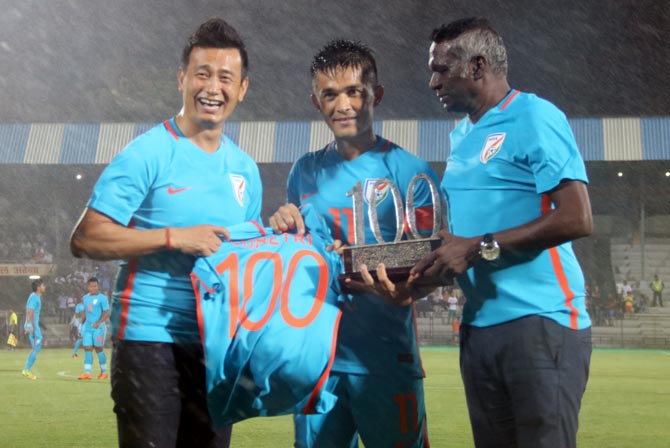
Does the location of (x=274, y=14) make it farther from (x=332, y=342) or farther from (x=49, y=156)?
(x=332, y=342)

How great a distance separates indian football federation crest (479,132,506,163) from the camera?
7.88 ft

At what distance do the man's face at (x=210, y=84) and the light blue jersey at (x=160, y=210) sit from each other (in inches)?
4.4

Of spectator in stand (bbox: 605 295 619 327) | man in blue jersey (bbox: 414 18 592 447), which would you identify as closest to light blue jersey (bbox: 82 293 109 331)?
man in blue jersey (bbox: 414 18 592 447)

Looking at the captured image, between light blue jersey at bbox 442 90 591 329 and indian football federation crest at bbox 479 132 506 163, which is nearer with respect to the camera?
light blue jersey at bbox 442 90 591 329

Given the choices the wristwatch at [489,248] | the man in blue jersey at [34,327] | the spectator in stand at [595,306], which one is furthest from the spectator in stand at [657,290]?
the wristwatch at [489,248]

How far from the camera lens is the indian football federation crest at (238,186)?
255cm

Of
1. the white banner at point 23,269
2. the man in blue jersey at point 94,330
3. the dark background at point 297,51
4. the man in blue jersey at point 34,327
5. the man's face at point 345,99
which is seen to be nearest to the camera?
the man's face at point 345,99

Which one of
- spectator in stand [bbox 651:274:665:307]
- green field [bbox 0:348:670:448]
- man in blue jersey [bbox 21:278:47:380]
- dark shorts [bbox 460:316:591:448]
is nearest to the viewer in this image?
dark shorts [bbox 460:316:591:448]

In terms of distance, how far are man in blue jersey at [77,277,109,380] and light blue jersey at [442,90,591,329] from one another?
10244 millimetres

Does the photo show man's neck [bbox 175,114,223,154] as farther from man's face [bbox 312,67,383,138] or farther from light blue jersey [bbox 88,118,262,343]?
man's face [bbox 312,67,383,138]

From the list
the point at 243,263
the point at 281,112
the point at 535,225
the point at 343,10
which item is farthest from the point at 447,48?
the point at 281,112

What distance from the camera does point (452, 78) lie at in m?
2.53

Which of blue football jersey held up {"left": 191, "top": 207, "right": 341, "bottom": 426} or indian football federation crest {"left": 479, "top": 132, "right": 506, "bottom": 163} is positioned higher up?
indian football federation crest {"left": 479, "top": 132, "right": 506, "bottom": 163}

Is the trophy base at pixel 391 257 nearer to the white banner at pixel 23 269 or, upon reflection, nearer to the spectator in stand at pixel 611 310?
the spectator in stand at pixel 611 310
